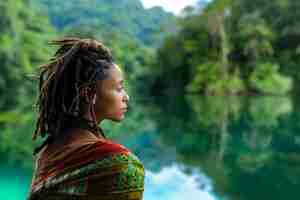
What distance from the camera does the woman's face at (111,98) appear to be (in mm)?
1124

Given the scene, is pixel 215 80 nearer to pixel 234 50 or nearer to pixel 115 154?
pixel 234 50

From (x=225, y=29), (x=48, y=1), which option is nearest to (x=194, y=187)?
(x=225, y=29)

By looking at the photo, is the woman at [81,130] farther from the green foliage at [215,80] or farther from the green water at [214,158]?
the green foliage at [215,80]

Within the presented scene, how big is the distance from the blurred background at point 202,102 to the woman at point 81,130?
17cm

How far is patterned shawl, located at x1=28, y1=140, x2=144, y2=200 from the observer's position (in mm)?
1014

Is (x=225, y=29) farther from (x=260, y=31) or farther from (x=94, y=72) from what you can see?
(x=94, y=72)

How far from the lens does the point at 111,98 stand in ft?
3.70

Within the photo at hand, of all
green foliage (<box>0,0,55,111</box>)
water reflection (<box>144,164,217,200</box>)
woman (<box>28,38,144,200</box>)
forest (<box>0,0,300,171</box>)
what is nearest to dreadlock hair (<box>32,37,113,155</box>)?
woman (<box>28,38,144,200</box>)

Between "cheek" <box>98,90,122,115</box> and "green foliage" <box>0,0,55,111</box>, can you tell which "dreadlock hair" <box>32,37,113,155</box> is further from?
"green foliage" <box>0,0,55,111</box>

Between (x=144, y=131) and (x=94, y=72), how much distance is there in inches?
658

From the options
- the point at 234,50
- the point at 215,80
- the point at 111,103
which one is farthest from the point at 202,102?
the point at 111,103

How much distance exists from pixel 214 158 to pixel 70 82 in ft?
39.1

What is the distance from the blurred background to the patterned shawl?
0.87ft

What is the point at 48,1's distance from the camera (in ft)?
224
